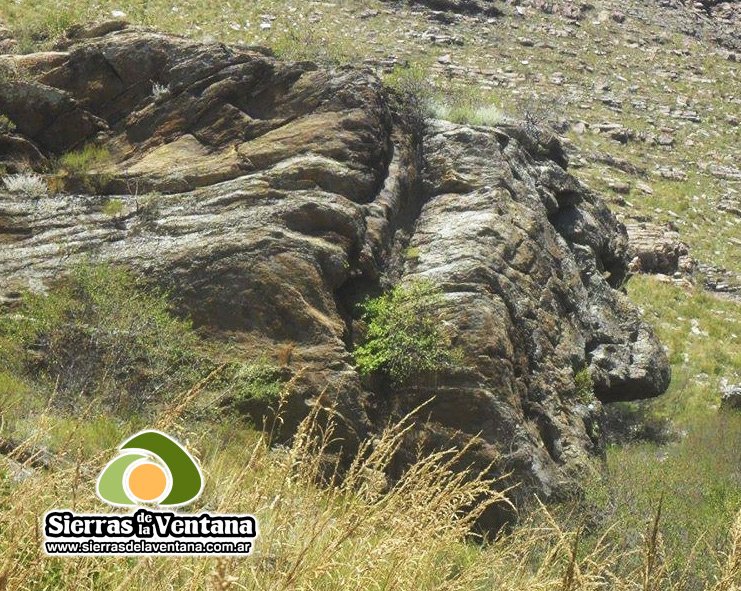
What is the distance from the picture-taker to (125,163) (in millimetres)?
9117

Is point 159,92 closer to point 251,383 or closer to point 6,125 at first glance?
point 6,125

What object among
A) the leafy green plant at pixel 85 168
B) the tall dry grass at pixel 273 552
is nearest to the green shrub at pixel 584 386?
the tall dry grass at pixel 273 552

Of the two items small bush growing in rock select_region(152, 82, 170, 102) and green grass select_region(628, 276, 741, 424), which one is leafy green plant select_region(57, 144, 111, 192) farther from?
green grass select_region(628, 276, 741, 424)

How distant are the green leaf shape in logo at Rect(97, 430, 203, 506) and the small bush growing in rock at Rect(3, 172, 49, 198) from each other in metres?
7.39

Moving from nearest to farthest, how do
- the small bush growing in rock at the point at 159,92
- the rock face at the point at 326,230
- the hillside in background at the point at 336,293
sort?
1. the hillside in background at the point at 336,293
2. the rock face at the point at 326,230
3. the small bush growing in rock at the point at 159,92

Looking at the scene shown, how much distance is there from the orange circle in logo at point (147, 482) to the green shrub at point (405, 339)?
17.7ft

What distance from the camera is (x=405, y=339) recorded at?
25.0ft

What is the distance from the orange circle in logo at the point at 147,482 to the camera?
2.12m

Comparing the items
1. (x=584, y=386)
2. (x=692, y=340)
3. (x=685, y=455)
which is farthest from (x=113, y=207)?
(x=692, y=340)

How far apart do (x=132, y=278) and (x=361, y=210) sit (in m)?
2.85

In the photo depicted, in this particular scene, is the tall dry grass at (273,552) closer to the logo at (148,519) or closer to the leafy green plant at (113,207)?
the logo at (148,519)

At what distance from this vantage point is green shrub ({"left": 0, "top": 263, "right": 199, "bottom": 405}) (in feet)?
21.7

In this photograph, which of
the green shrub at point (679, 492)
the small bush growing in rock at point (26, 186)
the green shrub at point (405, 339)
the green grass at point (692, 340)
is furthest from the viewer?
the green grass at point (692, 340)

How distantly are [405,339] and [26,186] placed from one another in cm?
508
